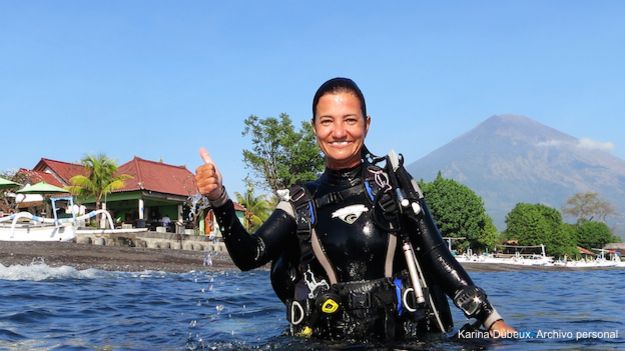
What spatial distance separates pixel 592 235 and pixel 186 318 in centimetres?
8668

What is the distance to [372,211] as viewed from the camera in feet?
13.6

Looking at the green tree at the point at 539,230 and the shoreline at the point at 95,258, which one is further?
the green tree at the point at 539,230

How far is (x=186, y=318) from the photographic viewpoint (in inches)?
264

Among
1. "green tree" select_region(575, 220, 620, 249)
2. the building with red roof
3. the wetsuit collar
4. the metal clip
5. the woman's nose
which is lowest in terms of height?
"green tree" select_region(575, 220, 620, 249)

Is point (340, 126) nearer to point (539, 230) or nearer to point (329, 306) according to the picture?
point (329, 306)

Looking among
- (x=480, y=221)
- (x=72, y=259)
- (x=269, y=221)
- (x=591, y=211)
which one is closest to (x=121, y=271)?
(x=72, y=259)

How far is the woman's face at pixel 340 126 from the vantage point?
14.0 feet

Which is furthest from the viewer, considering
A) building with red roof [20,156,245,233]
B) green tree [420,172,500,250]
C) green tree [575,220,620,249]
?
green tree [575,220,620,249]

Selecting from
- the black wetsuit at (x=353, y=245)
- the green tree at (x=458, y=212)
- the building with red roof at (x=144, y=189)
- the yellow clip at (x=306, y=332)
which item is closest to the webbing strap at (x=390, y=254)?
the black wetsuit at (x=353, y=245)

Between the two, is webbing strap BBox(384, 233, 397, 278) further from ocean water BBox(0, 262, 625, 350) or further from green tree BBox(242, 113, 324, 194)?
green tree BBox(242, 113, 324, 194)

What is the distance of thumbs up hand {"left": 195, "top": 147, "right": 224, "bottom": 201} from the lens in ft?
11.3

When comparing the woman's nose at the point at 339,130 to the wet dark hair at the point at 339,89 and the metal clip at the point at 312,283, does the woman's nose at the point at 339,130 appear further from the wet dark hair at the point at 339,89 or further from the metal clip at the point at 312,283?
the metal clip at the point at 312,283

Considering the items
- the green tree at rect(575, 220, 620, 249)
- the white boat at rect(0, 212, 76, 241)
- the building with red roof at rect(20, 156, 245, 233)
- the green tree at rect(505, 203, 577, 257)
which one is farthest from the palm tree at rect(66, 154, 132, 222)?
the green tree at rect(575, 220, 620, 249)

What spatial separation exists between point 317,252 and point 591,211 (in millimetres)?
119047
